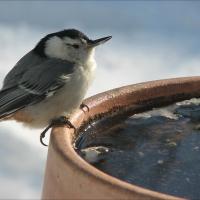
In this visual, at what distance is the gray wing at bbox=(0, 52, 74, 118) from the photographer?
7.41ft

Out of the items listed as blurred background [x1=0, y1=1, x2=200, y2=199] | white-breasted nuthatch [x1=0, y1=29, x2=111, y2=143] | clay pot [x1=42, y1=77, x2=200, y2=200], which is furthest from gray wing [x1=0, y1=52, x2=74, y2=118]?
blurred background [x1=0, y1=1, x2=200, y2=199]

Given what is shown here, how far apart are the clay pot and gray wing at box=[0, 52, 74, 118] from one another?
245 mm

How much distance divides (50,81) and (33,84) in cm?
5

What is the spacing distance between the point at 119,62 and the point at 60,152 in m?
2.12

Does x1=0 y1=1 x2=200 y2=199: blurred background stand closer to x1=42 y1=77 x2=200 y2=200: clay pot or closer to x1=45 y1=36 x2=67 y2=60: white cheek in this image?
x1=45 y1=36 x2=67 y2=60: white cheek

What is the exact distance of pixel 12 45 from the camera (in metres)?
3.78

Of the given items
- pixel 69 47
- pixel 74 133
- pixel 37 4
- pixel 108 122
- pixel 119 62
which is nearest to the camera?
pixel 74 133

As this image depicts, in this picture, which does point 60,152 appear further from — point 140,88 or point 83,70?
point 83,70

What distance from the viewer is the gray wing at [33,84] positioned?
2258 mm

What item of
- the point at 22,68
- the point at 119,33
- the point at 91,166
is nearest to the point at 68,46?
the point at 22,68

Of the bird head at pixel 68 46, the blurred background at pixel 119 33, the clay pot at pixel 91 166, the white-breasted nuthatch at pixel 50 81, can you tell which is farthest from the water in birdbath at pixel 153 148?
the blurred background at pixel 119 33

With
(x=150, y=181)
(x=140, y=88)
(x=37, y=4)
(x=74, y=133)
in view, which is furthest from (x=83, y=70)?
(x=37, y=4)

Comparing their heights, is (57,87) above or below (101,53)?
above

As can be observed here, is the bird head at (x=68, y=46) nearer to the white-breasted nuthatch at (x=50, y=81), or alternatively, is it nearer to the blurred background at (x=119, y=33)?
the white-breasted nuthatch at (x=50, y=81)
